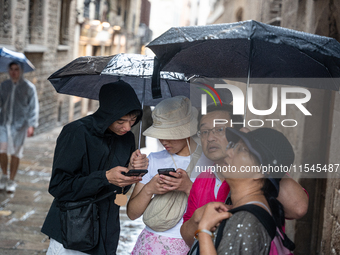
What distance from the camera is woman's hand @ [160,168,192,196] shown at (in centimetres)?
250

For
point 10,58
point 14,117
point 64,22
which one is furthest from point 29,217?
point 64,22

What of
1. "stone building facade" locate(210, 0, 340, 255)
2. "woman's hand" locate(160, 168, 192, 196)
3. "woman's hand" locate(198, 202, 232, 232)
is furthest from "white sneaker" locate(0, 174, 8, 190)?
"woman's hand" locate(198, 202, 232, 232)

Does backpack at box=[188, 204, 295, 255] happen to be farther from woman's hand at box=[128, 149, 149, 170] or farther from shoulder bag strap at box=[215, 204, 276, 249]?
woman's hand at box=[128, 149, 149, 170]

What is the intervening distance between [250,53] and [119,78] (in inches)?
51.5

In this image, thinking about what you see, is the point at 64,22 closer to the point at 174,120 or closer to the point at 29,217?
the point at 29,217

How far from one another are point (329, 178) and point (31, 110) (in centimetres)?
467

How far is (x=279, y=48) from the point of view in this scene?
7.83 ft

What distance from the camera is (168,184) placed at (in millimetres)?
2520

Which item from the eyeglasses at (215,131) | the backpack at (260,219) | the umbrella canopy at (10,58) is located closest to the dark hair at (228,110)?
the eyeglasses at (215,131)

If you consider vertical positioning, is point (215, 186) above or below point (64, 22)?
below

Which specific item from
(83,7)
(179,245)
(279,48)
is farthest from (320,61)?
(83,7)

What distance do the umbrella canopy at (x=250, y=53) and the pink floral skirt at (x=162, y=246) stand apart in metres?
1.03

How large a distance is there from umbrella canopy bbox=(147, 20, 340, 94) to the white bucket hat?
229mm

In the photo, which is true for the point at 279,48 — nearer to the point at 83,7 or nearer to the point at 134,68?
the point at 134,68
